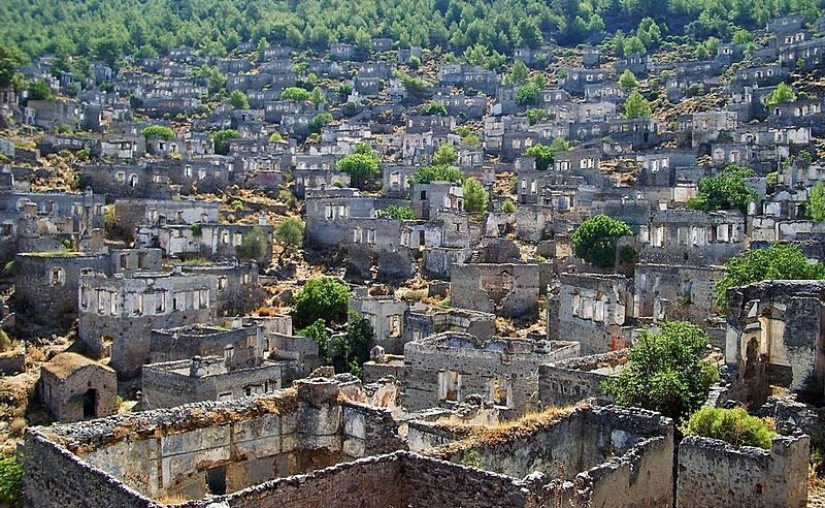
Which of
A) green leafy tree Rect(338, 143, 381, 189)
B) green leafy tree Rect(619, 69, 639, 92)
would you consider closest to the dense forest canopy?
green leafy tree Rect(619, 69, 639, 92)

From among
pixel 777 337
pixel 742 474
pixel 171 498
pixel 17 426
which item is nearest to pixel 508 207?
pixel 17 426

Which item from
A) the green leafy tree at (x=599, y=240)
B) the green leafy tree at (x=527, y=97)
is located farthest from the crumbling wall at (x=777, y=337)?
the green leafy tree at (x=527, y=97)

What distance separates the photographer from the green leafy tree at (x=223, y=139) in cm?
7912

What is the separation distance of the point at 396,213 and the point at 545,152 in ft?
56.8

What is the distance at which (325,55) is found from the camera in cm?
12175

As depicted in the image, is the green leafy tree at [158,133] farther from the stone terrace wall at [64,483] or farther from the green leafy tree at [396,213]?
the stone terrace wall at [64,483]

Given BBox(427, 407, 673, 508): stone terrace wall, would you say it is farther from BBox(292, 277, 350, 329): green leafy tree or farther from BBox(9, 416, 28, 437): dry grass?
BBox(292, 277, 350, 329): green leafy tree

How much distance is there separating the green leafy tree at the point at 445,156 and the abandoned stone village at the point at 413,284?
29 centimetres

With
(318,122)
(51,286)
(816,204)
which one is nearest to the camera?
→ (51,286)

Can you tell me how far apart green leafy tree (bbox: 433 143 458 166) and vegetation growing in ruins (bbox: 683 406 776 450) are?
52733 mm

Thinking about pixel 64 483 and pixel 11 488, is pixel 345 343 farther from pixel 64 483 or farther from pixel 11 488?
pixel 64 483

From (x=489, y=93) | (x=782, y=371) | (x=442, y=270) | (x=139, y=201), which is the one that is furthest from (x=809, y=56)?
(x=782, y=371)

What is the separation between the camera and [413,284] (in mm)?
50969

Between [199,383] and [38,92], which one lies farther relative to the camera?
[38,92]
